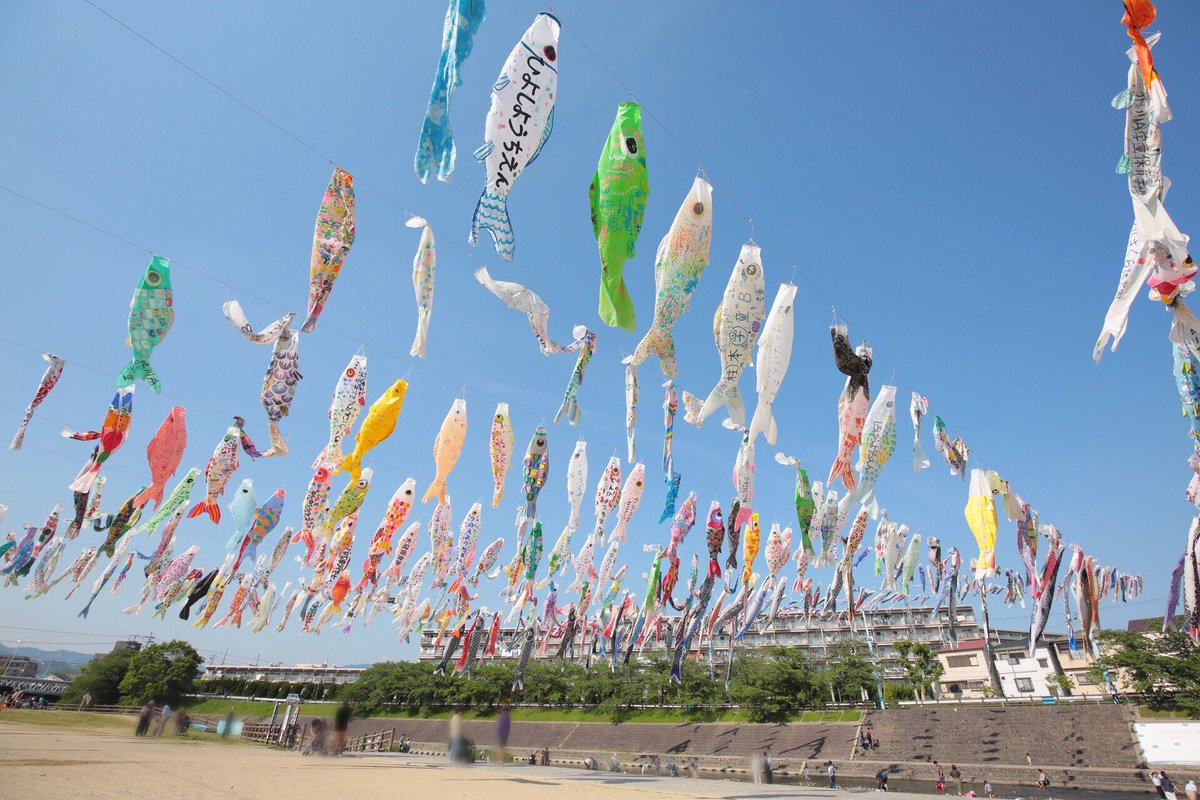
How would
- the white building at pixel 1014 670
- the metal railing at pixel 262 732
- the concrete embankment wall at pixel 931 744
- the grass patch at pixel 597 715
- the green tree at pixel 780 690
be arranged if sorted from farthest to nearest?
the white building at pixel 1014 670, the green tree at pixel 780 690, the grass patch at pixel 597 715, the concrete embankment wall at pixel 931 744, the metal railing at pixel 262 732

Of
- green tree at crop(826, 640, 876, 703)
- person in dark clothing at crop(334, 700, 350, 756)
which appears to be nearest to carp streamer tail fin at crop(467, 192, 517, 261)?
person in dark clothing at crop(334, 700, 350, 756)

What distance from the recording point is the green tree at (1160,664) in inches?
707

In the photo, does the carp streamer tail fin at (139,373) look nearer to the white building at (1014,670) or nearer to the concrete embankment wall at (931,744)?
the concrete embankment wall at (931,744)

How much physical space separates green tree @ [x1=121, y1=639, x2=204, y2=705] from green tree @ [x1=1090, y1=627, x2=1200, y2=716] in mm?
48746

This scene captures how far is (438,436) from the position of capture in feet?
29.7

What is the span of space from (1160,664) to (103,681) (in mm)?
56001

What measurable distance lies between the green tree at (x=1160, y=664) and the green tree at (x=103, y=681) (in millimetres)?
53255

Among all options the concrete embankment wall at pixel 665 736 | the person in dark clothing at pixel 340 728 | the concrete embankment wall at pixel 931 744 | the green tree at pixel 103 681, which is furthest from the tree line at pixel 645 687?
the green tree at pixel 103 681

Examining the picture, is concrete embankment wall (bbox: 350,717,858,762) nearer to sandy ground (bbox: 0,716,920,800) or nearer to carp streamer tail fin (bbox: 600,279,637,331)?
sandy ground (bbox: 0,716,920,800)

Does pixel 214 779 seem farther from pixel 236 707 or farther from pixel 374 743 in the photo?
pixel 236 707

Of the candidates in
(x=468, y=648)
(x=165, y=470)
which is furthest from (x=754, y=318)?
(x=468, y=648)

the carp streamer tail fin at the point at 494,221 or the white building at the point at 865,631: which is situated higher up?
the carp streamer tail fin at the point at 494,221

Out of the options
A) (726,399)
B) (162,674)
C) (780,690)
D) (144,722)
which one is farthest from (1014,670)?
(162,674)

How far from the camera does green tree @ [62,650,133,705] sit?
124 feet
